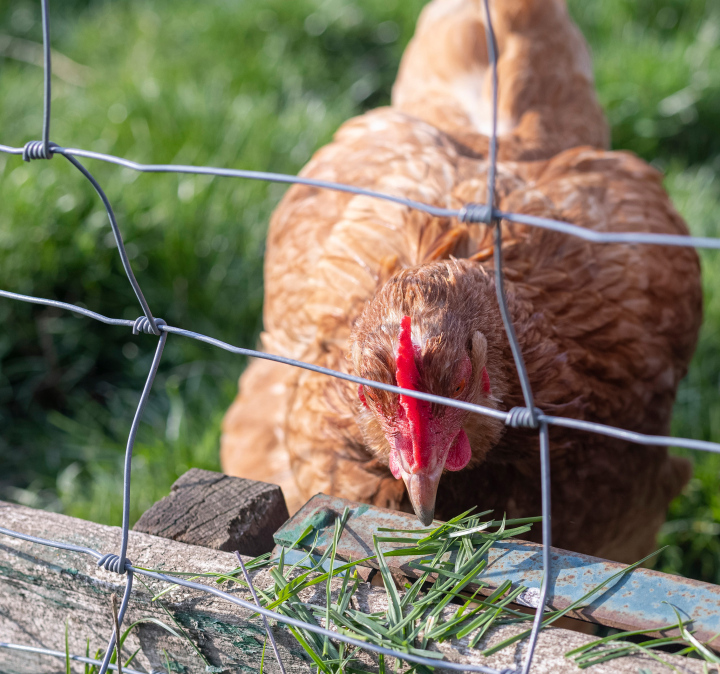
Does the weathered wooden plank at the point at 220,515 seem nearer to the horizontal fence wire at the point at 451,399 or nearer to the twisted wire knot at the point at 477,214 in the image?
the horizontal fence wire at the point at 451,399

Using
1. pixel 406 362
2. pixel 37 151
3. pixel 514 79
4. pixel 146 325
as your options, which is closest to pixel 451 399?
pixel 406 362

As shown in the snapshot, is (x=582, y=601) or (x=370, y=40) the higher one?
(x=370, y=40)

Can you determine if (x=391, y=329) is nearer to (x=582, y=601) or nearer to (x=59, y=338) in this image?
(x=582, y=601)

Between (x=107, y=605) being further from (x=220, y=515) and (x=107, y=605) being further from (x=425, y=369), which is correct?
(x=425, y=369)

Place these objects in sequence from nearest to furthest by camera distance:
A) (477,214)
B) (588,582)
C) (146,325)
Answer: (477,214), (588,582), (146,325)

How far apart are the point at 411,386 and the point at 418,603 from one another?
0.37 meters

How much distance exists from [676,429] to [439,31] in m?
1.77

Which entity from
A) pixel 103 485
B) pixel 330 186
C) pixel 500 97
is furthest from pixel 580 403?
pixel 103 485

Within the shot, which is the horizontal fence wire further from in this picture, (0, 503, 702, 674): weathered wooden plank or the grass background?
the grass background

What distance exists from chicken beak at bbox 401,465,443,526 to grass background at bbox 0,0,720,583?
1.48m

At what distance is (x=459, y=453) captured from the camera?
1.53 metres

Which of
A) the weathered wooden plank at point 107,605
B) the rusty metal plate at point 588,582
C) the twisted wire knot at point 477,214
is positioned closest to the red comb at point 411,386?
the rusty metal plate at point 588,582

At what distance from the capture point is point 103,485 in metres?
2.72

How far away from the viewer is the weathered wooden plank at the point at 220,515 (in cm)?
141
